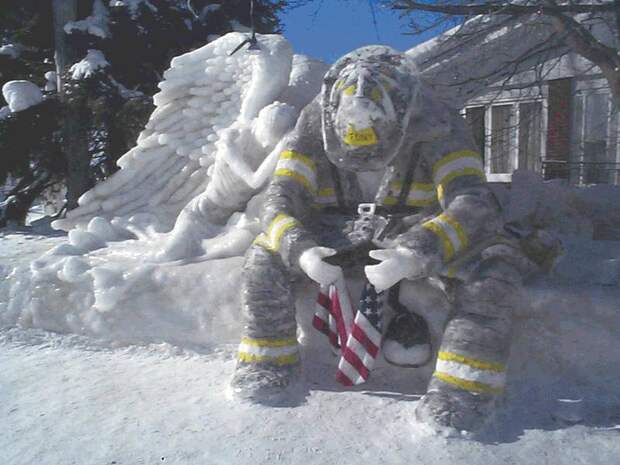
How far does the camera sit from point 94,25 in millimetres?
5438

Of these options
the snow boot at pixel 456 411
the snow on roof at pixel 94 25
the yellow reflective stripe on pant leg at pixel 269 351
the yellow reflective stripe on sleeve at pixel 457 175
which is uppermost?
the snow on roof at pixel 94 25

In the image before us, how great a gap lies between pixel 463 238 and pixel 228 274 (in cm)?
121

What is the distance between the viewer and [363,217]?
2361mm

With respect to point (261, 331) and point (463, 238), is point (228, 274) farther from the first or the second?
point (463, 238)

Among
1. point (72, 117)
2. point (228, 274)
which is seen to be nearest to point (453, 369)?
point (228, 274)

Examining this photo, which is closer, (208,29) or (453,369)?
(453,369)

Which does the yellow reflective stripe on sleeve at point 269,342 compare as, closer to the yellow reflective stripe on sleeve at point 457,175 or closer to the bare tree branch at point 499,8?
the yellow reflective stripe on sleeve at point 457,175

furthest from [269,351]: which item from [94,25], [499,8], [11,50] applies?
[11,50]

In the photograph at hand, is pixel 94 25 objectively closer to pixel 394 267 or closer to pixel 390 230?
pixel 390 230

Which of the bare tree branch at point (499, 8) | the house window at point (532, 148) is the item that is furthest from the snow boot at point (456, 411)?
the house window at point (532, 148)

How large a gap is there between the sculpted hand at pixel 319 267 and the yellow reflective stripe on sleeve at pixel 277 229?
0.18 m

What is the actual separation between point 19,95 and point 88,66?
2.18 feet

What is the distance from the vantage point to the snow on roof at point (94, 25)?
5.41m

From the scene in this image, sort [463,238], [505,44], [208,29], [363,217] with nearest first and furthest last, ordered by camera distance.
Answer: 1. [463,238]
2. [363,217]
3. [505,44]
4. [208,29]
